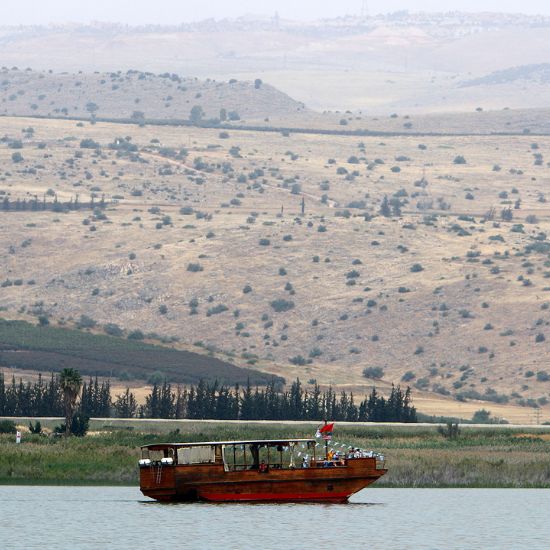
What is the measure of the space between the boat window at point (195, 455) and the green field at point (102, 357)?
237 feet

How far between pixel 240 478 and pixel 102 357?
84.1 metres

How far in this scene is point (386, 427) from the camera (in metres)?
116

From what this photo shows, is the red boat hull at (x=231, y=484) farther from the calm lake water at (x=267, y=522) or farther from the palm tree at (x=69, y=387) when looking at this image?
the palm tree at (x=69, y=387)

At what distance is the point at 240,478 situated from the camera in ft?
262

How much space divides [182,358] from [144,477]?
284 feet

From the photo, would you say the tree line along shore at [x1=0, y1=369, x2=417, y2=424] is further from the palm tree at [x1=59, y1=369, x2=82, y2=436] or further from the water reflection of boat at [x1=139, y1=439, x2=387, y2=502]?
the water reflection of boat at [x1=139, y1=439, x2=387, y2=502]

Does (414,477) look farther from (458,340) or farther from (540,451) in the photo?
(458,340)

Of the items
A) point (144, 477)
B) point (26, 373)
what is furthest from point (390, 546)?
point (26, 373)

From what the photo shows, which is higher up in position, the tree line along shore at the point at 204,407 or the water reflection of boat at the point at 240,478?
the water reflection of boat at the point at 240,478

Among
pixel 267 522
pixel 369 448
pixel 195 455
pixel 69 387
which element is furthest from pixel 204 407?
pixel 267 522

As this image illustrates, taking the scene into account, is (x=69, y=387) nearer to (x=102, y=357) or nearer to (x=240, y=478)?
(x=240, y=478)

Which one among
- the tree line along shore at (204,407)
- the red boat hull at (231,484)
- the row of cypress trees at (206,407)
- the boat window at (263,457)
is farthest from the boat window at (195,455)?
the tree line along shore at (204,407)

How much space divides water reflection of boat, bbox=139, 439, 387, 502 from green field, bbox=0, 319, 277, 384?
7249 centimetres

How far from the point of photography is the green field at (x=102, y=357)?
→ 15562 centimetres
